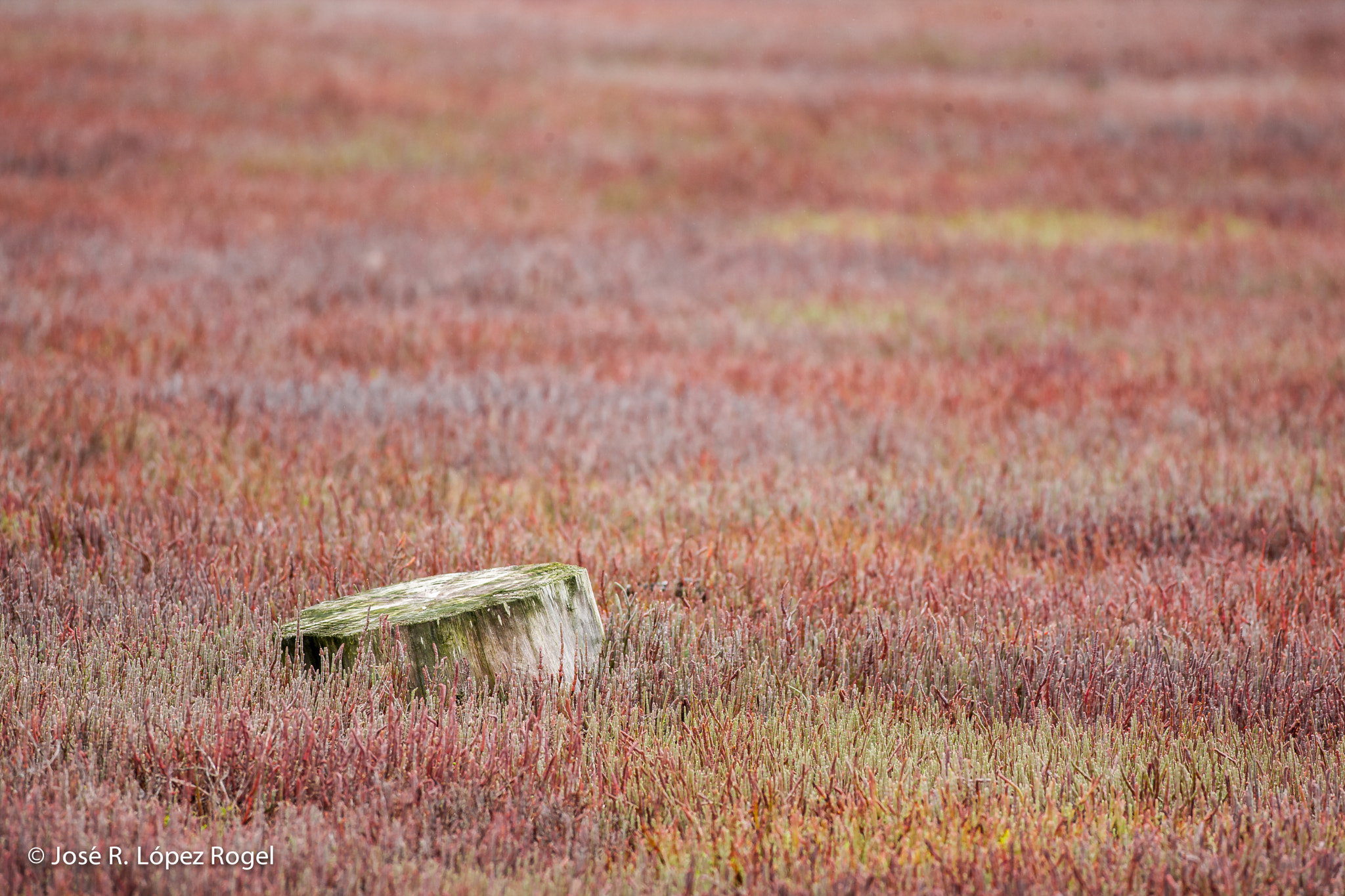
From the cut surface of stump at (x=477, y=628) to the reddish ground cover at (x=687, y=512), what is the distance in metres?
0.10

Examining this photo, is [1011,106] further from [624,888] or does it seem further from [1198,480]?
[624,888]

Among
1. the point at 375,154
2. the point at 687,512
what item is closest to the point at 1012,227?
the point at 375,154

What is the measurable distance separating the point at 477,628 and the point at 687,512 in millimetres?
1834

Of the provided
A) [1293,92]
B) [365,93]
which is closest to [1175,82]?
[1293,92]

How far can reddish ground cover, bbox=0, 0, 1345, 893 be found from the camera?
256 centimetres

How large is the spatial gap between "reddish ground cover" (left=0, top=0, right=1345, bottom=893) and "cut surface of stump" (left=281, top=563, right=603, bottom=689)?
0.10 meters

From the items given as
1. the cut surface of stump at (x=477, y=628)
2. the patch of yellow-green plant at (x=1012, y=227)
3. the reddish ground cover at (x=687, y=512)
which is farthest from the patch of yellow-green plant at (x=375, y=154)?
the cut surface of stump at (x=477, y=628)

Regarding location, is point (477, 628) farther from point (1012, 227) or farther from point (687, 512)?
point (1012, 227)

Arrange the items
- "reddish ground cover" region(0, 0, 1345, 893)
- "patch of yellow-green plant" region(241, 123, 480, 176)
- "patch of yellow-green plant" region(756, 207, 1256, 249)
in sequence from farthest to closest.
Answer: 1. "patch of yellow-green plant" region(241, 123, 480, 176)
2. "patch of yellow-green plant" region(756, 207, 1256, 249)
3. "reddish ground cover" region(0, 0, 1345, 893)

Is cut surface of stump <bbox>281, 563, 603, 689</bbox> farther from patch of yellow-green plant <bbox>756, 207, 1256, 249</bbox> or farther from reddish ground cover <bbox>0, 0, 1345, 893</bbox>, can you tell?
patch of yellow-green plant <bbox>756, 207, 1256, 249</bbox>

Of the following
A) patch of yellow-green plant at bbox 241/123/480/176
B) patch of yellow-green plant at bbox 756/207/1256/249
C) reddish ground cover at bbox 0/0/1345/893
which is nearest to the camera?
reddish ground cover at bbox 0/0/1345/893

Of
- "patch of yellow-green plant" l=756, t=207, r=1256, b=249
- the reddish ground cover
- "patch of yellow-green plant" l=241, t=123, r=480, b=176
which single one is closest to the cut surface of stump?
the reddish ground cover

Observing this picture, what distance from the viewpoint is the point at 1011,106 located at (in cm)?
1967

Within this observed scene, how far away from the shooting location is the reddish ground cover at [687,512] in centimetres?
256
